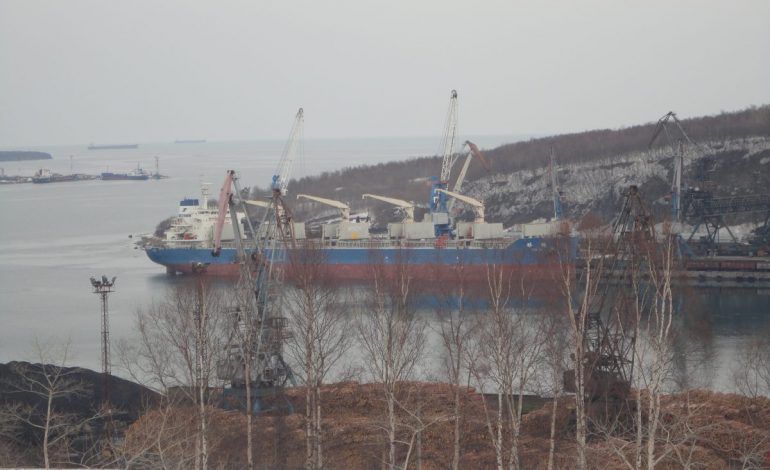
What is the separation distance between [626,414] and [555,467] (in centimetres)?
207

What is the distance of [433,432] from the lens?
37.9ft

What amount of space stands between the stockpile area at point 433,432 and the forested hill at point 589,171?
24055 mm

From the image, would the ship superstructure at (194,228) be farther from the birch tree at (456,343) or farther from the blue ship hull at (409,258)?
the birch tree at (456,343)

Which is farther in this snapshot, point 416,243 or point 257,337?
point 416,243

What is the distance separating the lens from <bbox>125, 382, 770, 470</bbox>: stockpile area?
421 inches

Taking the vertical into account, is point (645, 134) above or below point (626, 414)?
above

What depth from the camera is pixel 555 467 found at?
35.0 ft

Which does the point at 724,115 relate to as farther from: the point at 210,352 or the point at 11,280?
the point at 210,352

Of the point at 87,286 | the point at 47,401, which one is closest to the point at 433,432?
the point at 47,401

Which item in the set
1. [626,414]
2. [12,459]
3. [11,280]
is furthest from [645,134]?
[12,459]

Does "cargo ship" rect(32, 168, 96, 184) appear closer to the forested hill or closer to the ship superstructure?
the forested hill

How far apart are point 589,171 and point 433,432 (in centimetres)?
2924

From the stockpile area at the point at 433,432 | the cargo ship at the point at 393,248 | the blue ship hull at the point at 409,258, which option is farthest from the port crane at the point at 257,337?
the cargo ship at the point at 393,248

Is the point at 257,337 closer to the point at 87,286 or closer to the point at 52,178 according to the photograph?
the point at 87,286
